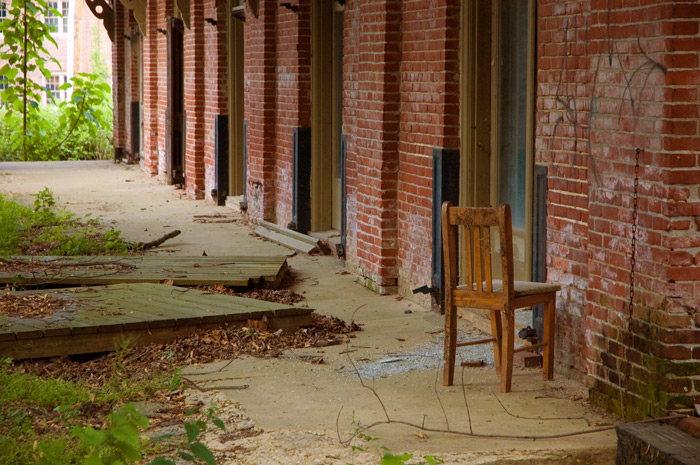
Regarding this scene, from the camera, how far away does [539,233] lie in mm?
5840

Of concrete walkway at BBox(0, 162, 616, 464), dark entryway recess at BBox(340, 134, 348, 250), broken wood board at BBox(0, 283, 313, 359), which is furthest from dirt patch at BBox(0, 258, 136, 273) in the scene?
dark entryway recess at BBox(340, 134, 348, 250)

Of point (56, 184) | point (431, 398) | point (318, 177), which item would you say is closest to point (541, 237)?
point (431, 398)

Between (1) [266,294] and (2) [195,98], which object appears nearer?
(1) [266,294]

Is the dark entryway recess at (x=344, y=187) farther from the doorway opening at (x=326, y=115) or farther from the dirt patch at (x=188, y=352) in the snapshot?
the dirt patch at (x=188, y=352)

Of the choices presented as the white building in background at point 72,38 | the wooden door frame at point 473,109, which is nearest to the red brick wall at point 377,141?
the wooden door frame at point 473,109

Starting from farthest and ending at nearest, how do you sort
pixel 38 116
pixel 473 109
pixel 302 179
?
pixel 38 116 → pixel 302 179 → pixel 473 109

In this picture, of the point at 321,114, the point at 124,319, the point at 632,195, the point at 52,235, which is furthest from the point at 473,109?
the point at 52,235

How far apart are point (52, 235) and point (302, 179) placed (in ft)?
9.01

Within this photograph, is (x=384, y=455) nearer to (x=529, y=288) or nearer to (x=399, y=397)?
(x=399, y=397)

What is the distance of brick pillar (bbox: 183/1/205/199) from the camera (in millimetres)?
14096

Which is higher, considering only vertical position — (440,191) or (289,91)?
(289,91)

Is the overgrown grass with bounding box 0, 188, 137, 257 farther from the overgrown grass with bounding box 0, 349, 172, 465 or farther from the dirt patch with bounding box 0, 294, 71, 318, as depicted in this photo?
the overgrown grass with bounding box 0, 349, 172, 465

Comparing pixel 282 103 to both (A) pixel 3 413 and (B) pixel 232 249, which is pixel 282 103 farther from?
(A) pixel 3 413

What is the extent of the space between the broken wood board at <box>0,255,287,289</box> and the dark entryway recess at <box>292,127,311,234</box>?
177 centimetres
